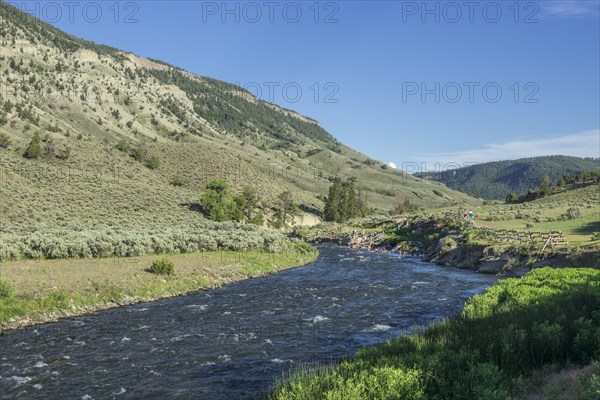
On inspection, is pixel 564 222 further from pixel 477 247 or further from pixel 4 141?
pixel 4 141

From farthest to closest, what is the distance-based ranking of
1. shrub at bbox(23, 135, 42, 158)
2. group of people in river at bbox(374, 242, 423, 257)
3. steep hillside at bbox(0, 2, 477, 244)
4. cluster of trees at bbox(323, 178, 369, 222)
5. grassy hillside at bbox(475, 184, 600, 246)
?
cluster of trees at bbox(323, 178, 369, 222) → shrub at bbox(23, 135, 42, 158) → steep hillside at bbox(0, 2, 477, 244) → group of people in river at bbox(374, 242, 423, 257) → grassy hillside at bbox(475, 184, 600, 246)

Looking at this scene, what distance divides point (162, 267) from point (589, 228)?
4654 cm

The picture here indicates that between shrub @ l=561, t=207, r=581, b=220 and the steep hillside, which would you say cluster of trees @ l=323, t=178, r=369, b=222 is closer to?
the steep hillside

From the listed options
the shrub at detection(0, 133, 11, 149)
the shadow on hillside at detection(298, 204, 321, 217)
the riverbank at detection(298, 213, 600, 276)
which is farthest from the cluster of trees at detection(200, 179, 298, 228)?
the shrub at detection(0, 133, 11, 149)

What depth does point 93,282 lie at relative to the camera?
28.3 meters

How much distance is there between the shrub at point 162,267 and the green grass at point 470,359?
21.6 m

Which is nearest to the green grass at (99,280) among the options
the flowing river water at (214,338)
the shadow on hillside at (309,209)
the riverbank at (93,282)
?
the riverbank at (93,282)

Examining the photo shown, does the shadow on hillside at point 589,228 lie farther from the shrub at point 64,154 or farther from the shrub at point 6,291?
the shrub at point 64,154

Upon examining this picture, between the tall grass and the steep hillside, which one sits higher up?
the steep hillside

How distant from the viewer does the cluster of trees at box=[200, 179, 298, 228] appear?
75062 millimetres

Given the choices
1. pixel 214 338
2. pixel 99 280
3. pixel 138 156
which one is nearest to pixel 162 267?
pixel 99 280

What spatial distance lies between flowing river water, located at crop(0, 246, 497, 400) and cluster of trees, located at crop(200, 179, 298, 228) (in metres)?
41.6

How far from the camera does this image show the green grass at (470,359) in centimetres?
1042

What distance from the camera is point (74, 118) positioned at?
496ft
